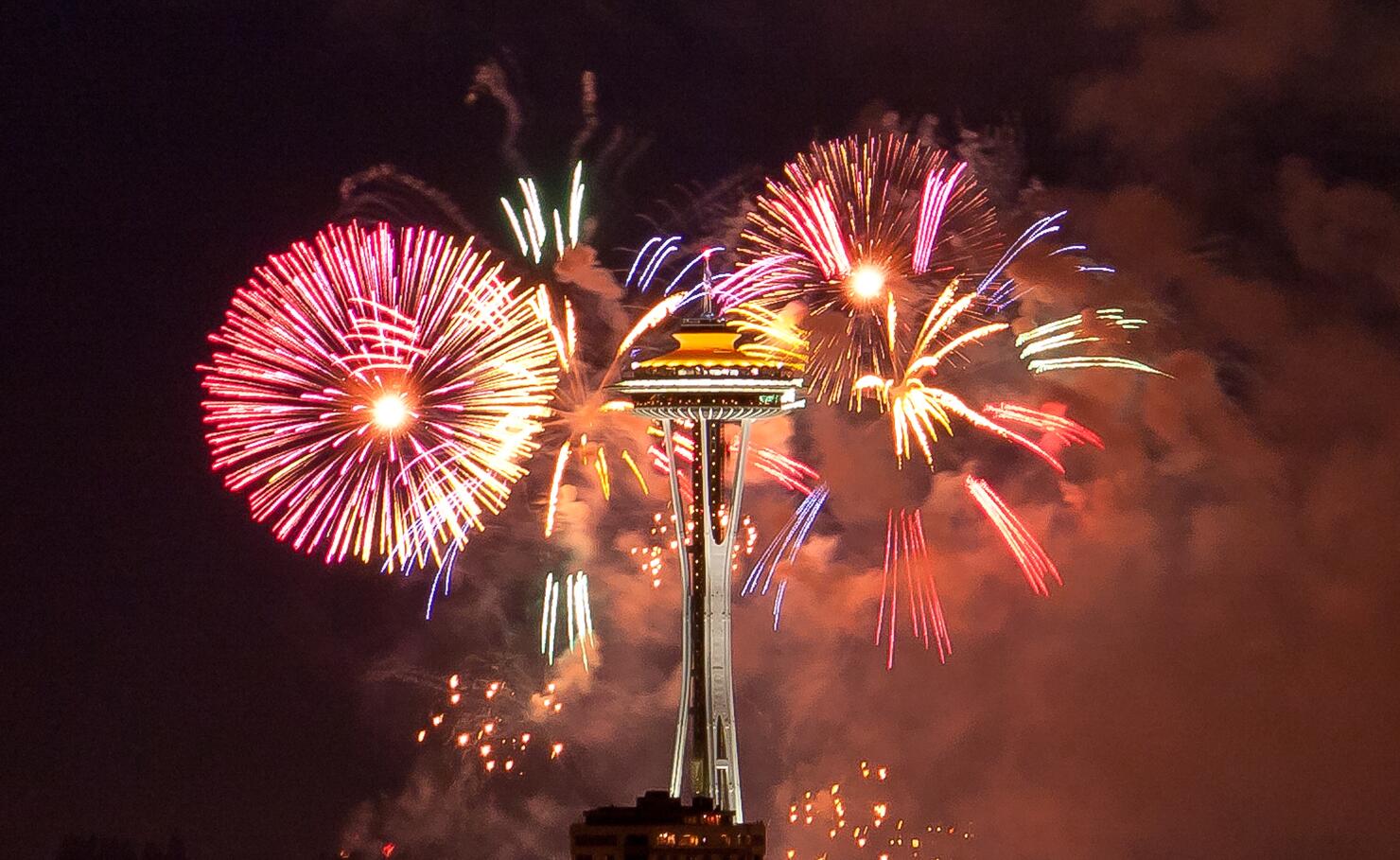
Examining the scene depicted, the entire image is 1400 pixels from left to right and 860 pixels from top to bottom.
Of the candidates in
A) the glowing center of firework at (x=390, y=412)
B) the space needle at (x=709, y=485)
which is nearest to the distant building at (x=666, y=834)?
the space needle at (x=709, y=485)

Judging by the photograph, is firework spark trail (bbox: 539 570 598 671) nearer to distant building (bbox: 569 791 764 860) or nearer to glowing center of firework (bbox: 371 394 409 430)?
distant building (bbox: 569 791 764 860)

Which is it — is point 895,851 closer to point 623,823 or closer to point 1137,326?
point 623,823

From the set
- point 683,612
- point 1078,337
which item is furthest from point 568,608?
point 1078,337

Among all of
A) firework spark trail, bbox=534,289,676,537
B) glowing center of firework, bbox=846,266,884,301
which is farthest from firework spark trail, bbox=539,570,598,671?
glowing center of firework, bbox=846,266,884,301

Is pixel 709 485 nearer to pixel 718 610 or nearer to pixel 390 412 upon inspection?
pixel 718 610

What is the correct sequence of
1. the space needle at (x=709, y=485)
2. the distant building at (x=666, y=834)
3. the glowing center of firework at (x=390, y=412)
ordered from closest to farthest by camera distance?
the glowing center of firework at (x=390, y=412)
the space needle at (x=709, y=485)
the distant building at (x=666, y=834)

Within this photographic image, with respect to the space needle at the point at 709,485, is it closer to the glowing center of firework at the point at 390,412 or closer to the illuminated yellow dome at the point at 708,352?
the illuminated yellow dome at the point at 708,352
